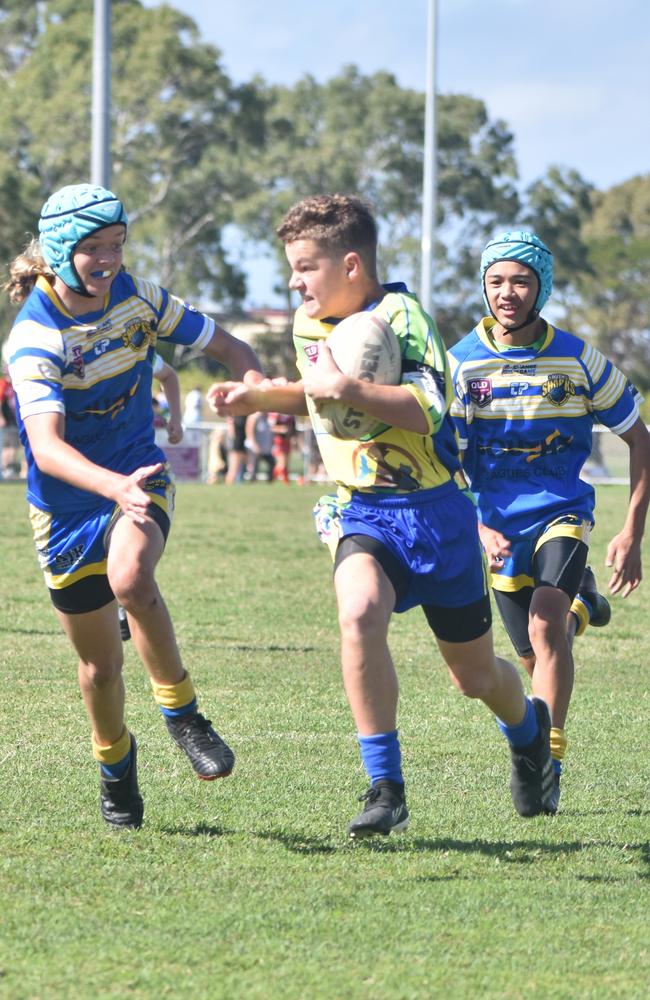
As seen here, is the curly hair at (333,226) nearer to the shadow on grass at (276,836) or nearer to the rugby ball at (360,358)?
the rugby ball at (360,358)

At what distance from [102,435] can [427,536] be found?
3.85 feet

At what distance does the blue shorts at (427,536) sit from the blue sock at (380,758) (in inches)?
16.0

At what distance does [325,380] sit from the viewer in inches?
166

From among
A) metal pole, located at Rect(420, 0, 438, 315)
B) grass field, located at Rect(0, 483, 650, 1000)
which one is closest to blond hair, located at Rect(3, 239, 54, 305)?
grass field, located at Rect(0, 483, 650, 1000)

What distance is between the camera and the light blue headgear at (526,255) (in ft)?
18.5

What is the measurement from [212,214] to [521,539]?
157 feet

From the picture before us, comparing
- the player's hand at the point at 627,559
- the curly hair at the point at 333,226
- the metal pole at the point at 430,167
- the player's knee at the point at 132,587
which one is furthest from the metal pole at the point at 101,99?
the metal pole at the point at 430,167

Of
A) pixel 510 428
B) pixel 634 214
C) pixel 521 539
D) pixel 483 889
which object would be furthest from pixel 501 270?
pixel 634 214

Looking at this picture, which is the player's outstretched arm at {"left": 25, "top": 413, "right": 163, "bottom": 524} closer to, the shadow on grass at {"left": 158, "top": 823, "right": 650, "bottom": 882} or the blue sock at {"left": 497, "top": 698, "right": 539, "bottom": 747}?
the shadow on grass at {"left": 158, "top": 823, "right": 650, "bottom": 882}

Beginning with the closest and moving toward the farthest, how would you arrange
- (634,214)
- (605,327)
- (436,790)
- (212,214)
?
(436,790) < (212,214) < (605,327) < (634,214)

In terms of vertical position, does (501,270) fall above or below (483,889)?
above

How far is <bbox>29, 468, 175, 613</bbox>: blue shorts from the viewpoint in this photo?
483cm

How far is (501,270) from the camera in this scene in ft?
18.5

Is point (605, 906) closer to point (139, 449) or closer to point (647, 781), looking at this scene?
point (647, 781)
